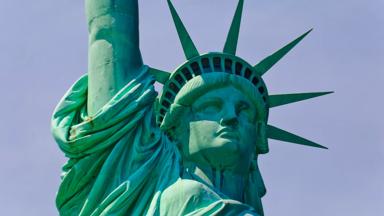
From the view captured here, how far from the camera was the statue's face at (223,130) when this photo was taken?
2962 cm

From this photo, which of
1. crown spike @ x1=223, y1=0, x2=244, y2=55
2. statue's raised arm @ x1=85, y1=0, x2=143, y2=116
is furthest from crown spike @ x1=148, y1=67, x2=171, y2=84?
crown spike @ x1=223, y1=0, x2=244, y2=55

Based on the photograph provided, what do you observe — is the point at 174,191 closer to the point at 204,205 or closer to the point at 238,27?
the point at 204,205

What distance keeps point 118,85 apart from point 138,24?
34.4 inches

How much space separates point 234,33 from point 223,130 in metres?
1.20

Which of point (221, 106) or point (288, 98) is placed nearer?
point (221, 106)

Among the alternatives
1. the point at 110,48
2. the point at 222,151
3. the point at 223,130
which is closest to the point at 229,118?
the point at 223,130

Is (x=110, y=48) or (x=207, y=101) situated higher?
(x=110, y=48)

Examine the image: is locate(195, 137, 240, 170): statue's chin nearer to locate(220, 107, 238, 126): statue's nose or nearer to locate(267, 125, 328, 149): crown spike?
locate(220, 107, 238, 126): statue's nose

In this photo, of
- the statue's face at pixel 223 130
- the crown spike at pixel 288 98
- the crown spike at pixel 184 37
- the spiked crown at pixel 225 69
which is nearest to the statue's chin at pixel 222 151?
the statue's face at pixel 223 130

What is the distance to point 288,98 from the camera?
30359 millimetres

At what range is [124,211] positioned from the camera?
1145 inches

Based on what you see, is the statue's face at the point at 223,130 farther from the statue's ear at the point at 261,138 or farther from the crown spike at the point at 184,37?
the crown spike at the point at 184,37

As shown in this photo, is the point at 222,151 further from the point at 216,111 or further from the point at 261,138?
the point at 261,138

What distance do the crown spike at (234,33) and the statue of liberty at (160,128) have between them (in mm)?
15
